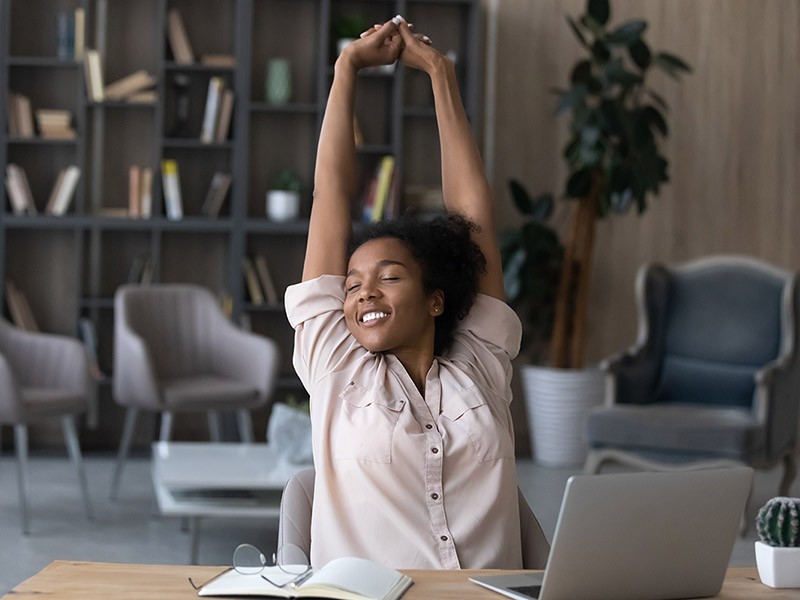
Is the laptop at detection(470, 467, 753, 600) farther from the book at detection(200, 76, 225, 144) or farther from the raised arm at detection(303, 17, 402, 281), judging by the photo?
the book at detection(200, 76, 225, 144)

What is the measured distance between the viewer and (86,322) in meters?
5.89

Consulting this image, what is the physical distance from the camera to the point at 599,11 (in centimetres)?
589

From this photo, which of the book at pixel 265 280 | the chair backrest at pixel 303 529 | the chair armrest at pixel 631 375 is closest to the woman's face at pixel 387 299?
the chair backrest at pixel 303 529

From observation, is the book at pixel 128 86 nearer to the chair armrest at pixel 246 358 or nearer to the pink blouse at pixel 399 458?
Answer: the chair armrest at pixel 246 358

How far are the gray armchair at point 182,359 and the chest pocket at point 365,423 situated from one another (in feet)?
10.2

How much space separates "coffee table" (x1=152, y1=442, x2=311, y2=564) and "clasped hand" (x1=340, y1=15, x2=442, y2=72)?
1.79 m

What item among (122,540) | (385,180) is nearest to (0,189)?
(385,180)

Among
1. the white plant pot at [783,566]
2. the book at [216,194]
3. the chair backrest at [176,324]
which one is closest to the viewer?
the white plant pot at [783,566]

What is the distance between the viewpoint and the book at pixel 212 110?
5.96 meters

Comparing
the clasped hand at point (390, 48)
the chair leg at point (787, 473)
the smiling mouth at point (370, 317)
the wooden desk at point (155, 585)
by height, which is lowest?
the chair leg at point (787, 473)

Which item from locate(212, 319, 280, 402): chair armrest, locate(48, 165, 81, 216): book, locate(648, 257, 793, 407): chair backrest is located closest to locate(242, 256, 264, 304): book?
locate(212, 319, 280, 402): chair armrest

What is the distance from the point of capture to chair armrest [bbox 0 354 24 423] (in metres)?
4.43

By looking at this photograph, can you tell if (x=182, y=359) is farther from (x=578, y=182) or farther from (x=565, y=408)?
(x=578, y=182)

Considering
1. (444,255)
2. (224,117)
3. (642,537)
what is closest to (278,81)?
(224,117)
